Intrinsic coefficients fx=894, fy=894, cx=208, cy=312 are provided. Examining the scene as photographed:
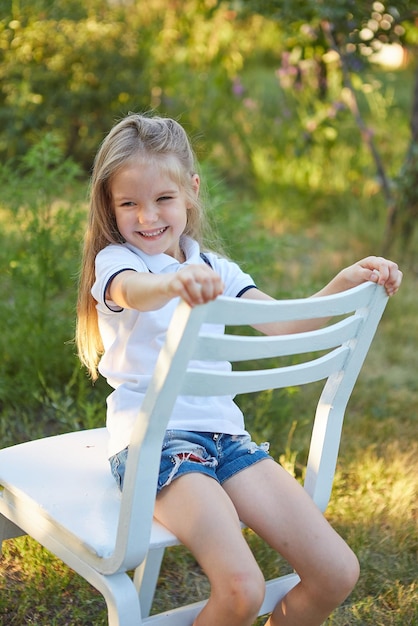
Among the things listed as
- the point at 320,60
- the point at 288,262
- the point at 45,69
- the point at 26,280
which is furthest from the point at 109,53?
the point at 26,280

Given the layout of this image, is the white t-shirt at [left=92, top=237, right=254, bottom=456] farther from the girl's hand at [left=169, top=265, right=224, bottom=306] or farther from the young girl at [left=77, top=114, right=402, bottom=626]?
the girl's hand at [left=169, top=265, right=224, bottom=306]

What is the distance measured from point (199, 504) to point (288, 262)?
3.09m

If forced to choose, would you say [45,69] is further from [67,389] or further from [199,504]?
[199,504]

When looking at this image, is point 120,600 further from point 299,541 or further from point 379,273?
point 379,273

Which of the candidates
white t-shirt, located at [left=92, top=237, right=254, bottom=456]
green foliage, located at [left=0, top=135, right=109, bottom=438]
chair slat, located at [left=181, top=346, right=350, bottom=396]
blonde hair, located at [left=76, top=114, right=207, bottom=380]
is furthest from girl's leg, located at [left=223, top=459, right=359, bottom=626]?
green foliage, located at [left=0, top=135, right=109, bottom=438]

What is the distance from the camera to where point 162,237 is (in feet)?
5.90

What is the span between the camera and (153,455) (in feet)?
4.52

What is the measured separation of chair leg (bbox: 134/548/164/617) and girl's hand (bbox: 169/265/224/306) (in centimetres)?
Answer: 80

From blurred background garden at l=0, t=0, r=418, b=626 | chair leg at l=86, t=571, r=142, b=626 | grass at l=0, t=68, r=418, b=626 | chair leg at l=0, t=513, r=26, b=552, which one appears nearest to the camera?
chair leg at l=86, t=571, r=142, b=626

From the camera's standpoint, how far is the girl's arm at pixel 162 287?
1.28m

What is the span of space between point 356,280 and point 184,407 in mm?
411

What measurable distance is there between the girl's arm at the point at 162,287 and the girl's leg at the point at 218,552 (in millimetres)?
343

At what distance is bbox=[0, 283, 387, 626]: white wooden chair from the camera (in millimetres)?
1339

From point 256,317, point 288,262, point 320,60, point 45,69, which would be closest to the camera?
point 256,317
